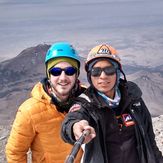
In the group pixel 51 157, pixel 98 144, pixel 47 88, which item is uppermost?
pixel 47 88

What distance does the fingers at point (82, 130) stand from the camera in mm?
4395

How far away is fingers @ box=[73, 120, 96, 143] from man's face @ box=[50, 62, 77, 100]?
1353mm

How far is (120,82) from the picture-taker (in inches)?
229

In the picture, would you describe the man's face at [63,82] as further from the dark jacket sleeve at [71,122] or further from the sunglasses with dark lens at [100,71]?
the dark jacket sleeve at [71,122]

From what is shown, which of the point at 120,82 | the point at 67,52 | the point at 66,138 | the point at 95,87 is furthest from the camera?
the point at 67,52

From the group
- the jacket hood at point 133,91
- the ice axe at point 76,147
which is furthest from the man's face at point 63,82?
the ice axe at point 76,147

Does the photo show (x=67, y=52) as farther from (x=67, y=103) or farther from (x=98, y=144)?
(x=98, y=144)

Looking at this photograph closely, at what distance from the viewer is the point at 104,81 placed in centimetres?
541

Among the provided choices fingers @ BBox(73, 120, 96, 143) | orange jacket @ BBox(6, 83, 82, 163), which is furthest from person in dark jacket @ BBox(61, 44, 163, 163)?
orange jacket @ BBox(6, 83, 82, 163)

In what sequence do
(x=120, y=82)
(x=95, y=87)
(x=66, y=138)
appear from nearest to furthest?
(x=66, y=138), (x=95, y=87), (x=120, y=82)

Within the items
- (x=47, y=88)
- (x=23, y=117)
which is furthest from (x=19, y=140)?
(x=47, y=88)

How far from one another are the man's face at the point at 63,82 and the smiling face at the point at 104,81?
632 mm

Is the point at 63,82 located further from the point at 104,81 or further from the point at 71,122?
the point at 71,122

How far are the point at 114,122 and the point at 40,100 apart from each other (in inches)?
54.1
